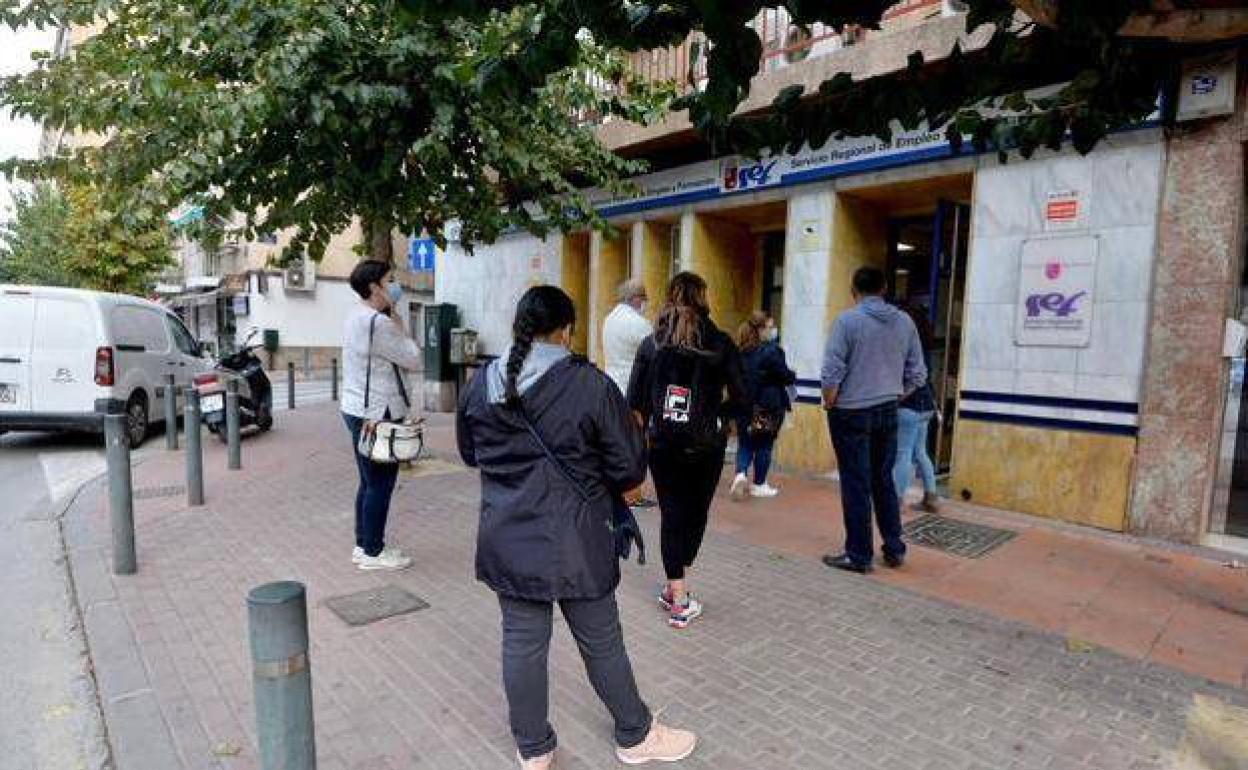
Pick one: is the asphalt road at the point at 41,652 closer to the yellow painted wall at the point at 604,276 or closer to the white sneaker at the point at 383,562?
the white sneaker at the point at 383,562

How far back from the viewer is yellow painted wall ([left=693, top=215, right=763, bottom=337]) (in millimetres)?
9000

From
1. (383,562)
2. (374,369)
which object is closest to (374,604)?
(383,562)

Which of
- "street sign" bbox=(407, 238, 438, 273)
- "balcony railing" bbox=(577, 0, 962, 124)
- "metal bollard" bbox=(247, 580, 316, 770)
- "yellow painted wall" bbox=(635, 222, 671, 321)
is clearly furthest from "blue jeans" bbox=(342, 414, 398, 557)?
"street sign" bbox=(407, 238, 438, 273)

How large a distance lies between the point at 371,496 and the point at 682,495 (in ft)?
6.41

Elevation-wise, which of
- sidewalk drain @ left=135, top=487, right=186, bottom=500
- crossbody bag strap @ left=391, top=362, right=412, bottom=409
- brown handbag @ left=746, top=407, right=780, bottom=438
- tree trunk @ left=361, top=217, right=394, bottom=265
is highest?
tree trunk @ left=361, top=217, right=394, bottom=265

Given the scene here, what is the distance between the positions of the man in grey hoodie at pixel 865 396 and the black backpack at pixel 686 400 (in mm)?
1122

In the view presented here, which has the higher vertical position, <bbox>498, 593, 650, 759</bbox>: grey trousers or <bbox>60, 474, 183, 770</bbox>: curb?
<bbox>498, 593, 650, 759</bbox>: grey trousers

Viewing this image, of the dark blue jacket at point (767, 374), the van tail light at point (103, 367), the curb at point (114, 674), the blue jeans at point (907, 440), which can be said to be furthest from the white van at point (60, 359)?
the blue jeans at point (907, 440)

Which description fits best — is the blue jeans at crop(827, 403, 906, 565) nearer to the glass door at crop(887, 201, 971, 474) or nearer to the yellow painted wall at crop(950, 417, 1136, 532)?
the yellow painted wall at crop(950, 417, 1136, 532)

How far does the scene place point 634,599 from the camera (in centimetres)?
424

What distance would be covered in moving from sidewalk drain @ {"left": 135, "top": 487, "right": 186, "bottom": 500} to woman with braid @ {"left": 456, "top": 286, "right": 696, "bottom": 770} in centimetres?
537

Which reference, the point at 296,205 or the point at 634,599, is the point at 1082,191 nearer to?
the point at 634,599

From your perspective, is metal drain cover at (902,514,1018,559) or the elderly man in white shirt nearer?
metal drain cover at (902,514,1018,559)

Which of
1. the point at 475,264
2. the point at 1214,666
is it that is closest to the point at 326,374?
the point at 475,264
